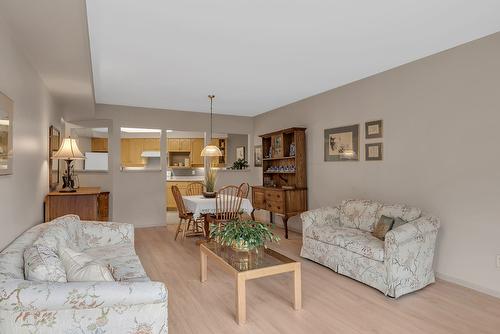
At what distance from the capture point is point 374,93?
4.21 meters

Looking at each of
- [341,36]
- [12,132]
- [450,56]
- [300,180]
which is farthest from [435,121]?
[12,132]

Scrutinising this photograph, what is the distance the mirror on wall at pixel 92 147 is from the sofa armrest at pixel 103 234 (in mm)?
3151

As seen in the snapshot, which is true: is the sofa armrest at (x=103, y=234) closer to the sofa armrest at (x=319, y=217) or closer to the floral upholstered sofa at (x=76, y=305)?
the floral upholstered sofa at (x=76, y=305)

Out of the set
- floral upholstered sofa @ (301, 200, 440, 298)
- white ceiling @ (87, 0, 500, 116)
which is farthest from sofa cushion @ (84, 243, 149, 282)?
floral upholstered sofa @ (301, 200, 440, 298)

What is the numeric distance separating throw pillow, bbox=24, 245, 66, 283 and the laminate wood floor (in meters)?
1.02

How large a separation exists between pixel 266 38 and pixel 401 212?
2461 mm

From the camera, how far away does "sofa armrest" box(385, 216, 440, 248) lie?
292 cm

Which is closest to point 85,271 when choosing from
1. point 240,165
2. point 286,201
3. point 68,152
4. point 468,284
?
point 68,152

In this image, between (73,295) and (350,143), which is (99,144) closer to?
(350,143)

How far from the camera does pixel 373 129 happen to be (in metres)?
4.23

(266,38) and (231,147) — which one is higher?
(266,38)

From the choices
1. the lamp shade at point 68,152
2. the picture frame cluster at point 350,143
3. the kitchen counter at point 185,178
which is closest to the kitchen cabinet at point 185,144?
the kitchen counter at point 185,178

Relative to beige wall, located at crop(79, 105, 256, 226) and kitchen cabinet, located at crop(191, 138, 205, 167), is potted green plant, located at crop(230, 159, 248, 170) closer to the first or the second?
beige wall, located at crop(79, 105, 256, 226)

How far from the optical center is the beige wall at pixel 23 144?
2.24 meters
